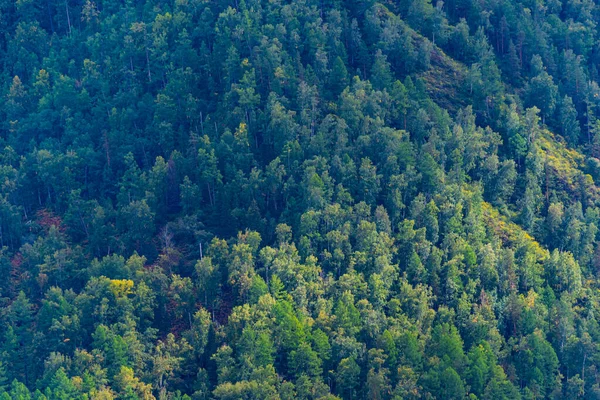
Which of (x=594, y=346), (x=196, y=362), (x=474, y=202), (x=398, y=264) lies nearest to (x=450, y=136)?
(x=474, y=202)

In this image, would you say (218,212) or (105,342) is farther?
(218,212)

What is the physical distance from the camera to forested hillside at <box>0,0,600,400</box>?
536 feet

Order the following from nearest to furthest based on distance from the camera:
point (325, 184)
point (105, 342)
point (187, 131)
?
1. point (105, 342)
2. point (325, 184)
3. point (187, 131)

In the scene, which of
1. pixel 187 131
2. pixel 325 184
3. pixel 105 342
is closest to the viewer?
pixel 105 342

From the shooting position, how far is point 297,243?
174 meters

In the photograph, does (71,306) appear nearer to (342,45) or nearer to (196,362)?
(196,362)

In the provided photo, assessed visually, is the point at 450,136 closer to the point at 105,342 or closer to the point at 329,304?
the point at 329,304

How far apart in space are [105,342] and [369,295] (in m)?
33.2

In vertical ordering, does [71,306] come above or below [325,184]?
below

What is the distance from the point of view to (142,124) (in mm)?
197625

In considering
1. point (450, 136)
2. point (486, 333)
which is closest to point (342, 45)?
A: point (450, 136)

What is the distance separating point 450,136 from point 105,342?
5666 cm

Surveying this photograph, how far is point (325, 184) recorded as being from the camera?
178375 mm

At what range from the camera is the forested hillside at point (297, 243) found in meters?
163
